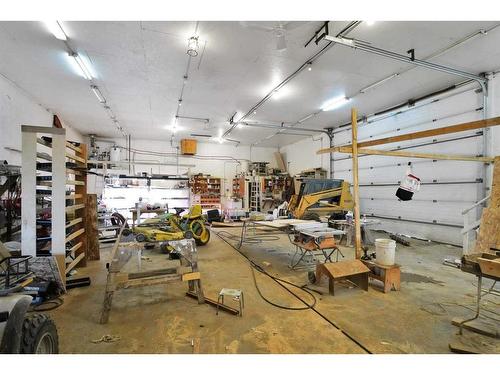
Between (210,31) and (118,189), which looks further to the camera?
(118,189)

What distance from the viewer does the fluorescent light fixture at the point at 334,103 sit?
674 centimetres

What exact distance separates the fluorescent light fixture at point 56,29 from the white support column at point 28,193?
67.0 inches

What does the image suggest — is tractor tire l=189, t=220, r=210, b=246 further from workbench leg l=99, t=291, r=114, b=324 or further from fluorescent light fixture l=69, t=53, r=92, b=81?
fluorescent light fixture l=69, t=53, r=92, b=81

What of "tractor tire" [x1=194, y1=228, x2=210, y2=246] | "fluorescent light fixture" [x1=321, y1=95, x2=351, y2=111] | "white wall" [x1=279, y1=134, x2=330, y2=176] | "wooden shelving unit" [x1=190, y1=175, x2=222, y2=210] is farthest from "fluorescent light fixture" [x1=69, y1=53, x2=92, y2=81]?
"white wall" [x1=279, y1=134, x2=330, y2=176]

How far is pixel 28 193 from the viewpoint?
9.88 feet

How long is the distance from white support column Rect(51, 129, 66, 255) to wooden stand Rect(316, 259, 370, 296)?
3440 millimetres

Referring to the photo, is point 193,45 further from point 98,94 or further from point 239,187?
point 239,187

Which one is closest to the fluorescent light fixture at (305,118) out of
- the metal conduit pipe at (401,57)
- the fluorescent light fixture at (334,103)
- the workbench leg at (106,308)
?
the fluorescent light fixture at (334,103)

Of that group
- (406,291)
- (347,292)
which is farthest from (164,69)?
(406,291)

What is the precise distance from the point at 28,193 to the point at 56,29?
2.46 m

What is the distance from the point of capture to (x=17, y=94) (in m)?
5.77

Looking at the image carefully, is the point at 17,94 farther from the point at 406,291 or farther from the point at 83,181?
the point at 406,291
